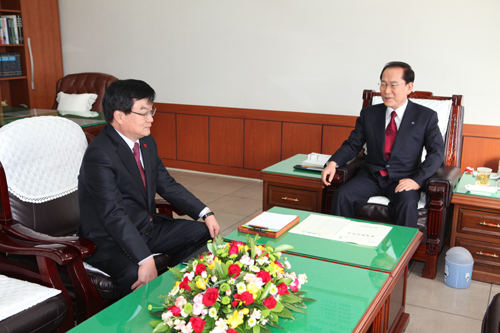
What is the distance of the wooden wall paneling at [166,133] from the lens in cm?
609

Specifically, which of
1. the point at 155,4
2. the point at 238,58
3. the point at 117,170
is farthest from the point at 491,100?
the point at 155,4

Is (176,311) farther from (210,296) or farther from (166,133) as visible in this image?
(166,133)

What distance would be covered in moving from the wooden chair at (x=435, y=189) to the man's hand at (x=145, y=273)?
1.66m

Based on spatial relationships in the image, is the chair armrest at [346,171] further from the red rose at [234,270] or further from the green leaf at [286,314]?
the red rose at [234,270]

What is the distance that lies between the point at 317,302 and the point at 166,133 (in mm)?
4769

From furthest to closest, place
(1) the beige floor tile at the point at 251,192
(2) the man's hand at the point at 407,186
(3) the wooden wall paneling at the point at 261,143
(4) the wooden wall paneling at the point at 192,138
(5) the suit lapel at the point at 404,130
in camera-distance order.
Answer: (4) the wooden wall paneling at the point at 192,138 < (3) the wooden wall paneling at the point at 261,143 < (1) the beige floor tile at the point at 251,192 < (5) the suit lapel at the point at 404,130 < (2) the man's hand at the point at 407,186

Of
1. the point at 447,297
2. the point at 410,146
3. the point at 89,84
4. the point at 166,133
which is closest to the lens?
the point at 447,297

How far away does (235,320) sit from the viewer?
1.34 metres

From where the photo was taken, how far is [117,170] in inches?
88.0

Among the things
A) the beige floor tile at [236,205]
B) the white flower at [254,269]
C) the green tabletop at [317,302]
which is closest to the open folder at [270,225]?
the green tabletop at [317,302]

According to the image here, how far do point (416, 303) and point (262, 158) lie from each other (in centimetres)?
304

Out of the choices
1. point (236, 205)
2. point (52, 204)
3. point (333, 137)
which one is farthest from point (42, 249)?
point (333, 137)

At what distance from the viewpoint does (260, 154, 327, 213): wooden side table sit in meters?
3.48

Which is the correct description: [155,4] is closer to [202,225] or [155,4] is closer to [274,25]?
[274,25]
